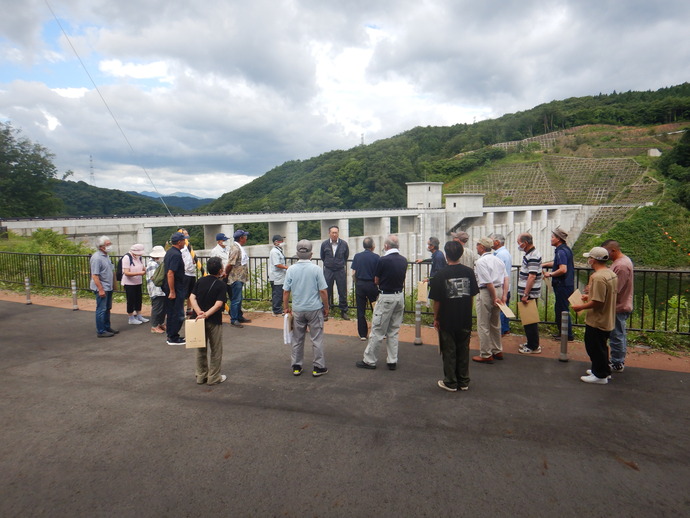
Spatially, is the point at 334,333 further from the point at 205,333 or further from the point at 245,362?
the point at 205,333

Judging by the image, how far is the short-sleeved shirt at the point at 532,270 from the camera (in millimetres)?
6883

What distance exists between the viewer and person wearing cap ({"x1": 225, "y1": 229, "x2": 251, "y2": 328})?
8719 millimetres

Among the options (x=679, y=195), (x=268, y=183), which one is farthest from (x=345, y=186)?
(x=679, y=195)

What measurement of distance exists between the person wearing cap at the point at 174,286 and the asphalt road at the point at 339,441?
0.94 m

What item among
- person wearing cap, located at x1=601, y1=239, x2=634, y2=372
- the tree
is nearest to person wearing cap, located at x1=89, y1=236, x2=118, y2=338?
person wearing cap, located at x1=601, y1=239, x2=634, y2=372

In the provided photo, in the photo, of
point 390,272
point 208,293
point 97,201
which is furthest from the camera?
point 97,201

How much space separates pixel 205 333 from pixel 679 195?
195 feet

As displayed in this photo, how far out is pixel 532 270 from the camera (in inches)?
271

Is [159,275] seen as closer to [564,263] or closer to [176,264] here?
[176,264]

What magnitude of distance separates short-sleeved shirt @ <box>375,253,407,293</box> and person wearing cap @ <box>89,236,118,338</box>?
17.1 feet

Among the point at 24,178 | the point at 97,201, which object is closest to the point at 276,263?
the point at 24,178

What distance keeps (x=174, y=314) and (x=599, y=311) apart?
6.44 meters

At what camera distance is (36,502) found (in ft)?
11.0

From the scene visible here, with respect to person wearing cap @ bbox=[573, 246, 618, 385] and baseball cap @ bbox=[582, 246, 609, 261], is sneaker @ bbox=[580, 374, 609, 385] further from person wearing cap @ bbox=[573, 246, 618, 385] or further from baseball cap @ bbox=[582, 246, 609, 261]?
baseball cap @ bbox=[582, 246, 609, 261]
